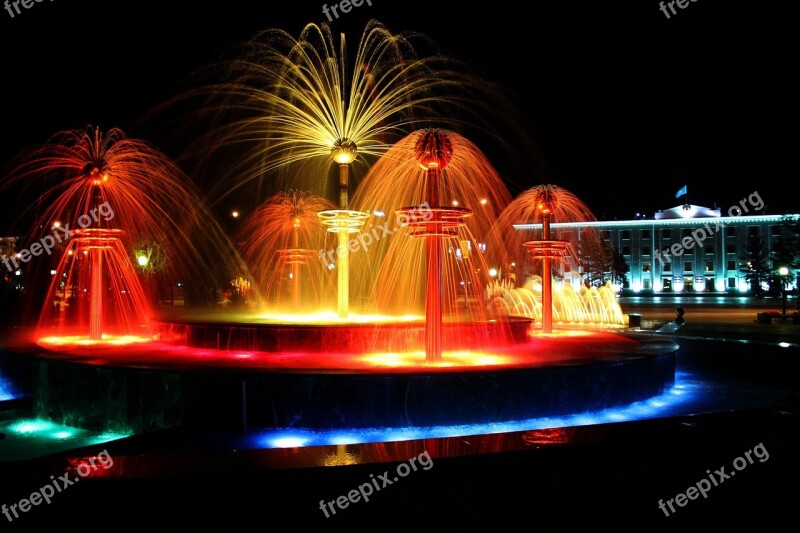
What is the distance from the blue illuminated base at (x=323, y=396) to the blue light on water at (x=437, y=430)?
91 mm

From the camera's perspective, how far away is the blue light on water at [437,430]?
8539 mm

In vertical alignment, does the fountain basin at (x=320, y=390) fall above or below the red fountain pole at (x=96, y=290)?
below

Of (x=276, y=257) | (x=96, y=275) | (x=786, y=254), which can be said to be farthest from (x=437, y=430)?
(x=786, y=254)

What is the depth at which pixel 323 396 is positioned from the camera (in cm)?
898

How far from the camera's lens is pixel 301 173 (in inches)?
1221

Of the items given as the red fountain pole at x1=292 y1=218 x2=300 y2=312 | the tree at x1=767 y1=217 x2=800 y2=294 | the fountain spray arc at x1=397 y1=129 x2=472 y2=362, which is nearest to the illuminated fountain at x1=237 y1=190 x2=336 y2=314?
the red fountain pole at x1=292 y1=218 x2=300 y2=312

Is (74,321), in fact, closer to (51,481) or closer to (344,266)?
(344,266)

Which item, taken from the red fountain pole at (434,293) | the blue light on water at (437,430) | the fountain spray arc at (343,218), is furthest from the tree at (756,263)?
the red fountain pole at (434,293)

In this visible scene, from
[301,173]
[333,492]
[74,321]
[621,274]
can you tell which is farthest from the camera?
[621,274]

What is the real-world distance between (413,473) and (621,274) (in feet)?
276

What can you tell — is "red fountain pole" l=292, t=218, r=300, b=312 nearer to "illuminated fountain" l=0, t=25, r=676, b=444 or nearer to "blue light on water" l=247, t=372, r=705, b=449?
"illuminated fountain" l=0, t=25, r=676, b=444

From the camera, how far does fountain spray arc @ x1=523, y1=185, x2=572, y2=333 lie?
16344 mm

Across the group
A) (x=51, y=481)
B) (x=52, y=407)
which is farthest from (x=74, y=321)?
(x=51, y=481)

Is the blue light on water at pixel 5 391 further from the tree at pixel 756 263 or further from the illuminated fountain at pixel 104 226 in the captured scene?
the tree at pixel 756 263
